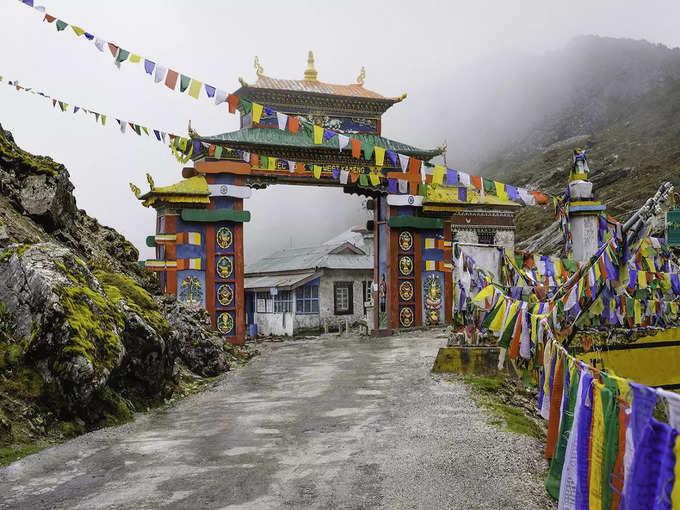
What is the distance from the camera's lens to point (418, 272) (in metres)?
24.7

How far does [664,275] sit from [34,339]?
11.6m

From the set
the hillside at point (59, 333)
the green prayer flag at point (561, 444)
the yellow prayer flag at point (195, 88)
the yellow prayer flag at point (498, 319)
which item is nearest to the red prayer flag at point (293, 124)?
the yellow prayer flag at point (195, 88)

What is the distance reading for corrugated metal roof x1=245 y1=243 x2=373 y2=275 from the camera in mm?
33447

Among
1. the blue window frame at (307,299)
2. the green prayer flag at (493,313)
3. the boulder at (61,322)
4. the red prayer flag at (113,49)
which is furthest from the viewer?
the blue window frame at (307,299)

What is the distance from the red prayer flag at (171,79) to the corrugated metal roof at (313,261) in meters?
20.6

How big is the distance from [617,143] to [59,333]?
6242cm

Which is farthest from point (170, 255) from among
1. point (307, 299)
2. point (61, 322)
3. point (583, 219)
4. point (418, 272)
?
point (583, 219)

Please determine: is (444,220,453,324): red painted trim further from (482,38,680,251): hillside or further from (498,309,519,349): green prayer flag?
(482,38,680,251): hillside

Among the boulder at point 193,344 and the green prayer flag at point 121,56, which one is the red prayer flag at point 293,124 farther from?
the boulder at point 193,344

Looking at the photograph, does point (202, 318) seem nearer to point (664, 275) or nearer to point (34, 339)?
point (34, 339)

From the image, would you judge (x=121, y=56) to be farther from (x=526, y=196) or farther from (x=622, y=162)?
(x=622, y=162)

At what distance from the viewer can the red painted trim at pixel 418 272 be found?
24.6m

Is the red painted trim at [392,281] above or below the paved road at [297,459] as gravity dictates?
above

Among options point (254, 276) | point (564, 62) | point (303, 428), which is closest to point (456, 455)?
point (303, 428)
